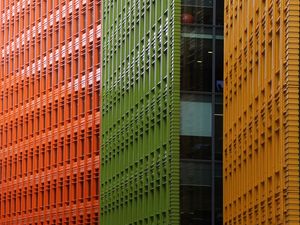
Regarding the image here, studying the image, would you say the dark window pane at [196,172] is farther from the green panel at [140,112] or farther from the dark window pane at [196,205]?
the green panel at [140,112]

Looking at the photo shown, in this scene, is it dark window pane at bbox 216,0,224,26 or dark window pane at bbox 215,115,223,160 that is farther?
dark window pane at bbox 216,0,224,26

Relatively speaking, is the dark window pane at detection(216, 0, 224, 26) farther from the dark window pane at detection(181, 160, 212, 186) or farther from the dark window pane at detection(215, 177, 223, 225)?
A: the dark window pane at detection(215, 177, 223, 225)

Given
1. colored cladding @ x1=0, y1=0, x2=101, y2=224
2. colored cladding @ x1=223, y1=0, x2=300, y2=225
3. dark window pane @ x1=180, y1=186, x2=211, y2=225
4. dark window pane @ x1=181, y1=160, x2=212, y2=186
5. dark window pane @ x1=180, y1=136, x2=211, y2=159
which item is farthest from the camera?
colored cladding @ x1=0, y1=0, x2=101, y2=224

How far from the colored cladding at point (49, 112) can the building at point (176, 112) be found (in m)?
17.8

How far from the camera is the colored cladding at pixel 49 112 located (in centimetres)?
10781

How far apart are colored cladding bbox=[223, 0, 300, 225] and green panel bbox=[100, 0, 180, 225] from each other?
221 inches

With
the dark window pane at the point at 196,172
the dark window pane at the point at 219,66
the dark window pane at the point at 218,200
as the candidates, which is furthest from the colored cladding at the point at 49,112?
the dark window pane at the point at 218,200

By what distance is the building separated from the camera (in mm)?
75000

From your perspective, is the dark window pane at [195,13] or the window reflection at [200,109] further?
the dark window pane at [195,13]

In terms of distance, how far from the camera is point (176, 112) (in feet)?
248

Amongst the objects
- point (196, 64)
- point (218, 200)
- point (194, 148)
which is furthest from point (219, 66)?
point (218, 200)

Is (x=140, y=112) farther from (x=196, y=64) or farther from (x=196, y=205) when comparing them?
(x=196, y=205)

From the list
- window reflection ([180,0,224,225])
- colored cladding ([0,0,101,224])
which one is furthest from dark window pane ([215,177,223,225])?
colored cladding ([0,0,101,224])

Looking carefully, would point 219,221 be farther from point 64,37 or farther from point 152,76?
point 64,37
